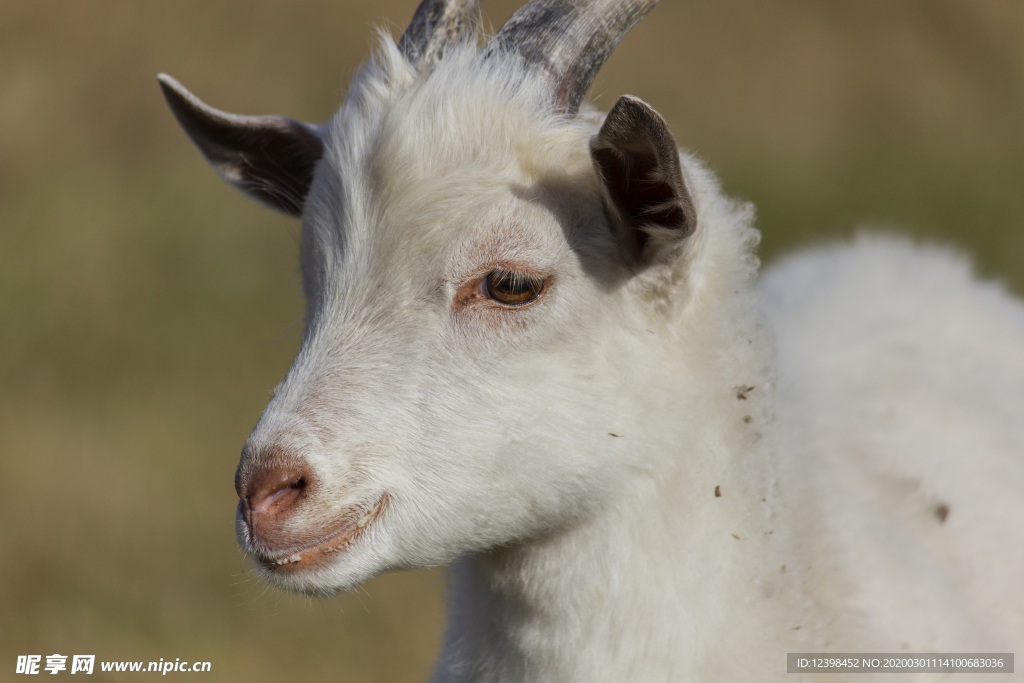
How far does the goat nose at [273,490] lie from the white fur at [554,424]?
47 millimetres

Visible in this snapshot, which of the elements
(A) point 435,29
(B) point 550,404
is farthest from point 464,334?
(A) point 435,29

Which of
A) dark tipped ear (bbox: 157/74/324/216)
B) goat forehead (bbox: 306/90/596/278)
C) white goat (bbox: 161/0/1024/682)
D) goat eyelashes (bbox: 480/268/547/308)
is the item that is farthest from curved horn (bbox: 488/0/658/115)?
dark tipped ear (bbox: 157/74/324/216)

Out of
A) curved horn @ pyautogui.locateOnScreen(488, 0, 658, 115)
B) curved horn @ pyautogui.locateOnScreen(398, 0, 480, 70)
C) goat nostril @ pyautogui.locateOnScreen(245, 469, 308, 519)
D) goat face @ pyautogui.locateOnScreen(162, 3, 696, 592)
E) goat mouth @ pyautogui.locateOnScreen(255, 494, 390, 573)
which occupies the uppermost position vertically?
curved horn @ pyautogui.locateOnScreen(398, 0, 480, 70)

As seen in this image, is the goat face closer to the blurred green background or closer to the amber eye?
the amber eye

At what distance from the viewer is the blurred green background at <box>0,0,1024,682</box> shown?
603 cm

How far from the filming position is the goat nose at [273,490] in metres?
2.44

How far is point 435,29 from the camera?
126 inches

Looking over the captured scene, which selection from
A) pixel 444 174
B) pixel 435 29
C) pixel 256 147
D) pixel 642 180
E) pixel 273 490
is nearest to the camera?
pixel 273 490

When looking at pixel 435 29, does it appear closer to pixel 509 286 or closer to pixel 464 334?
pixel 509 286

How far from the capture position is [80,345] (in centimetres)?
829

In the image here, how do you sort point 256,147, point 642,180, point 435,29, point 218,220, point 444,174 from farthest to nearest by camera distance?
point 218,220
point 256,147
point 435,29
point 444,174
point 642,180

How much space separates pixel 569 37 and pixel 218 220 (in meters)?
7.76

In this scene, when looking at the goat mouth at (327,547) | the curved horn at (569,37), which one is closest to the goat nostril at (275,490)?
the goat mouth at (327,547)

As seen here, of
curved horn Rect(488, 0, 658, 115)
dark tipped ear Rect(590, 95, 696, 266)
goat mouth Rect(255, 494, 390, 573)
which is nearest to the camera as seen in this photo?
dark tipped ear Rect(590, 95, 696, 266)
